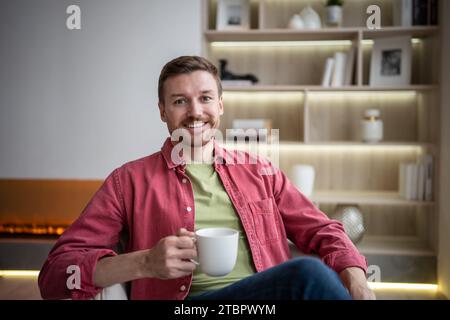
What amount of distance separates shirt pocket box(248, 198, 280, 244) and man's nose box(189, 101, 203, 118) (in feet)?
0.83

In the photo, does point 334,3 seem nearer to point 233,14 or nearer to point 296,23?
point 296,23

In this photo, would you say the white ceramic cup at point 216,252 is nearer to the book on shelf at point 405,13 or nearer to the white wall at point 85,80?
the white wall at point 85,80

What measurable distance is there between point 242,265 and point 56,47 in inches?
79.0

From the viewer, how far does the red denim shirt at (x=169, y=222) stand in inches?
37.8

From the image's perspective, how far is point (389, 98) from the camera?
9.08 ft

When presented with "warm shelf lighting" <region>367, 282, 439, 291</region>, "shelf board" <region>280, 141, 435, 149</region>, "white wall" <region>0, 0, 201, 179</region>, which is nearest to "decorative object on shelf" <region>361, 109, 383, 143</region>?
"shelf board" <region>280, 141, 435, 149</region>

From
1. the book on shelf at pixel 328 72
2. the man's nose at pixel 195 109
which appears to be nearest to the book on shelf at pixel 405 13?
the book on shelf at pixel 328 72

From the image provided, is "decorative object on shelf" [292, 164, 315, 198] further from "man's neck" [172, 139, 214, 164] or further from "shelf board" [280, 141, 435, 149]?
"man's neck" [172, 139, 214, 164]

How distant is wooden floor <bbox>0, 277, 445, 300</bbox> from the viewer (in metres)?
2.20

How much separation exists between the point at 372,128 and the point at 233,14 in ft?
3.50

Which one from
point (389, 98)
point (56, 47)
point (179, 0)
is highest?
point (179, 0)
